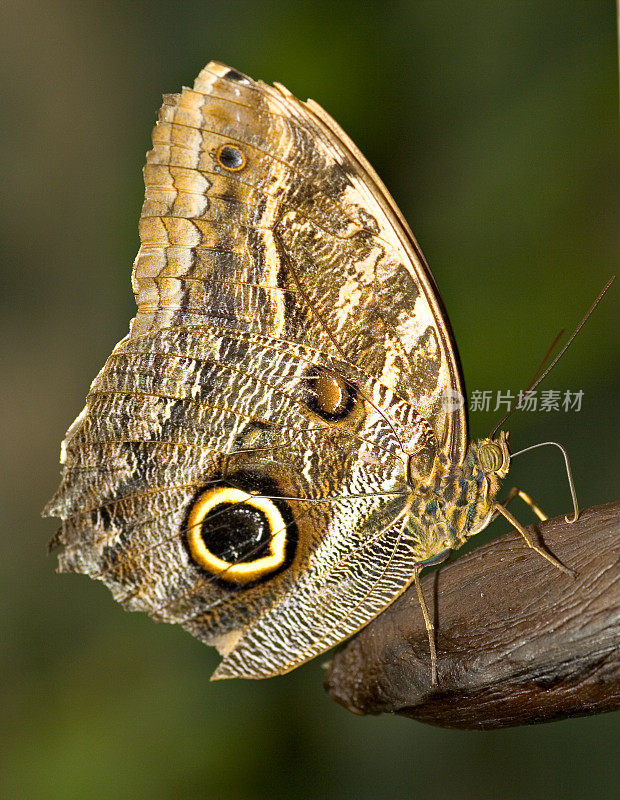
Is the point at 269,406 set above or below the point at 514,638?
above

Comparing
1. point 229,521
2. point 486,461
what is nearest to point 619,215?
point 486,461

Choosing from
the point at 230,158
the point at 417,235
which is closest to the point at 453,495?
the point at 230,158

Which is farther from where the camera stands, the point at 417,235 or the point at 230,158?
the point at 417,235

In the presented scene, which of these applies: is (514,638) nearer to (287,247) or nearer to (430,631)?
(430,631)

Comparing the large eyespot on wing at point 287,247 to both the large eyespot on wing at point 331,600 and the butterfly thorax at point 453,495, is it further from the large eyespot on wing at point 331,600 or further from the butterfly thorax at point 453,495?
→ the large eyespot on wing at point 331,600

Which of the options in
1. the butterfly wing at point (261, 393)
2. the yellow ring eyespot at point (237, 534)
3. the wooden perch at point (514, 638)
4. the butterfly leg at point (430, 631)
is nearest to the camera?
the wooden perch at point (514, 638)

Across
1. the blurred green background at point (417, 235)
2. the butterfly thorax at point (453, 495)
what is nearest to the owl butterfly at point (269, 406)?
the butterfly thorax at point (453, 495)
